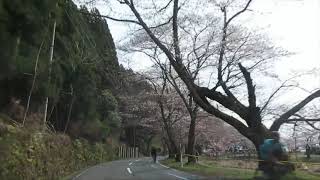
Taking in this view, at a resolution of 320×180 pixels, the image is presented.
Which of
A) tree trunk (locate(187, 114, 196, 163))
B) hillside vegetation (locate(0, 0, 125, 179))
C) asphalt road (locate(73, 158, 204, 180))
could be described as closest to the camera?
hillside vegetation (locate(0, 0, 125, 179))

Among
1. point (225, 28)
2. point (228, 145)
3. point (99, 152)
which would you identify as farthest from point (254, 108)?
point (228, 145)

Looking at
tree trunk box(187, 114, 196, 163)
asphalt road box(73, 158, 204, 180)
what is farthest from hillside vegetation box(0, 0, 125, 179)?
tree trunk box(187, 114, 196, 163)

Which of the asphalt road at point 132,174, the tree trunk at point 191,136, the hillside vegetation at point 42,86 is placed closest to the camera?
the hillside vegetation at point 42,86

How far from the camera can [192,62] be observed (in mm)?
36219

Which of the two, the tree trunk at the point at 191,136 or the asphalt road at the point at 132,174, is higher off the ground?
the tree trunk at the point at 191,136

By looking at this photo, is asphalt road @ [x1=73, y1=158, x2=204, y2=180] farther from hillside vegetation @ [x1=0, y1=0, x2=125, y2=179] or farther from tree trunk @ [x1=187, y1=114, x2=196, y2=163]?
tree trunk @ [x1=187, y1=114, x2=196, y2=163]

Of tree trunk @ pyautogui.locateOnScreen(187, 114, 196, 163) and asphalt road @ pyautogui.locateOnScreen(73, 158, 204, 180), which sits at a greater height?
tree trunk @ pyautogui.locateOnScreen(187, 114, 196, 163)

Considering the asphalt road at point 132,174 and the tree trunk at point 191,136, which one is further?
the tree trunk at point 191,136

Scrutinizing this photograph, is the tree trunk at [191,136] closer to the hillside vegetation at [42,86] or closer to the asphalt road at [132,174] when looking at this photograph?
the asphalt road at [132,174]

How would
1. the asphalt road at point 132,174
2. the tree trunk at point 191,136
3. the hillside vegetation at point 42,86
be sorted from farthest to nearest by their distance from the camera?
the tree trunk at point 191,136, the asphalt road at point 132,174, the hillside vegetation at point 42,86

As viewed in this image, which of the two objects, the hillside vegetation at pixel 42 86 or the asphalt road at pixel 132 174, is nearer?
the hillside vegetation at pixel 42 86

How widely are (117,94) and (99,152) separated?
8.76m

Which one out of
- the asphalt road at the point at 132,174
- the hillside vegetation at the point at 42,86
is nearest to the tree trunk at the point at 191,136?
the asphalt road at the point at 132,174

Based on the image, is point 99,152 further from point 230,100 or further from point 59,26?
point 230,100
